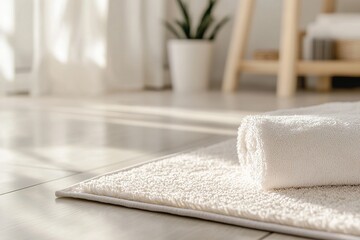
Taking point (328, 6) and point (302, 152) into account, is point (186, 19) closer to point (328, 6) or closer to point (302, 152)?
point (328, 6)

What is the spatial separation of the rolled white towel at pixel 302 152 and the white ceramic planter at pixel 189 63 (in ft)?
5.98

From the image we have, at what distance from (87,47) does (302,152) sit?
1.68 metres

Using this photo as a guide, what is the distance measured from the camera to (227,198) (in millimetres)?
832

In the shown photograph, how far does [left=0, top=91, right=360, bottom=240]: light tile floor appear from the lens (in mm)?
752

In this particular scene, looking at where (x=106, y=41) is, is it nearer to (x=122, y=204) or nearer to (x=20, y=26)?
(x=20, y=26)

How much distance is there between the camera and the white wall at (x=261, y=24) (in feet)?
9.78

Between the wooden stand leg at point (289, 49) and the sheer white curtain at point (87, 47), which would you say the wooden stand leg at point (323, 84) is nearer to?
the wooden stand leg at point (289, 49)

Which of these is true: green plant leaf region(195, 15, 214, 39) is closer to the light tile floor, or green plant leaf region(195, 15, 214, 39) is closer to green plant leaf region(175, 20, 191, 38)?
green plant leaf region(175, 20, 191, 38)

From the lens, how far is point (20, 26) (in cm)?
243

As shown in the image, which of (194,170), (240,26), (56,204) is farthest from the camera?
(240,26)

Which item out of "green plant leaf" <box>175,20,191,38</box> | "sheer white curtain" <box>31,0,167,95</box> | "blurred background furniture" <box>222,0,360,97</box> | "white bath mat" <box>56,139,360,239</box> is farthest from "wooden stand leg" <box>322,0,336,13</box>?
"white bath mat" <box>56,139,360,239</box>

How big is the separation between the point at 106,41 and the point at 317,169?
173 centimetres

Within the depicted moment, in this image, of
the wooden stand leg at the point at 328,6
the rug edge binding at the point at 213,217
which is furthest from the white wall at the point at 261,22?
the rug edge binding at the point at 213,217

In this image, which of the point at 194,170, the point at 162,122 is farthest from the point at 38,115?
the point at 194,170
